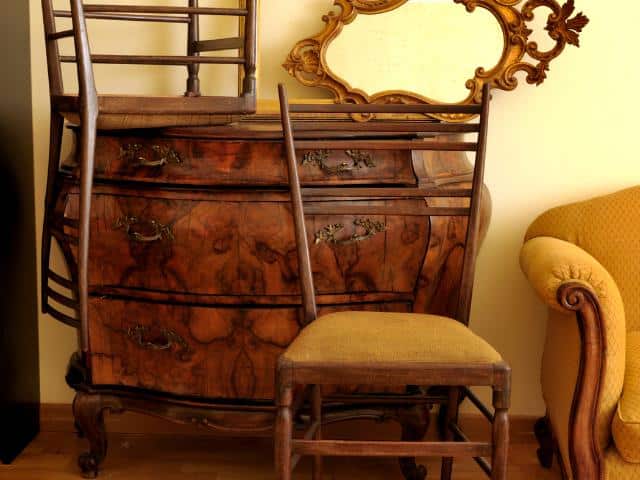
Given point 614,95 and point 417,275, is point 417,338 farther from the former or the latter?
point 614,95

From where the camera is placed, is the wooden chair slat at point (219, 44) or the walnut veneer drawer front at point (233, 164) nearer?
the walnut veneer drawer front at point (233, 164)

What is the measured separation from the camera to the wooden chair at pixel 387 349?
182cm

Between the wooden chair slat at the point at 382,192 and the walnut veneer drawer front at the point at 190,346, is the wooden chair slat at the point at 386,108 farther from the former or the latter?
the walnut veneer drawer front at the point at 190,346

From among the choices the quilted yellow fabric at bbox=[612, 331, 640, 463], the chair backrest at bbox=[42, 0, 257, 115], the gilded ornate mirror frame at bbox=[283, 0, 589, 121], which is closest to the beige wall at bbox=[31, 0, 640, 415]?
the gilded ornate mirror frame at bbox=[283, 0, 589, 121]

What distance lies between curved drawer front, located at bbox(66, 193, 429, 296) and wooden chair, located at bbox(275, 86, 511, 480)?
4.4 inches

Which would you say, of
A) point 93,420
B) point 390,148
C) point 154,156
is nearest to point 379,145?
point 390,148

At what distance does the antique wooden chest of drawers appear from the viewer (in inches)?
91.5

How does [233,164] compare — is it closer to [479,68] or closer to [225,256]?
[225,256]

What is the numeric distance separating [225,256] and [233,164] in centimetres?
25

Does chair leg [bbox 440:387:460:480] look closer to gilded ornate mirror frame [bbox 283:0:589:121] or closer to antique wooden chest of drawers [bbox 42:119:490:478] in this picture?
antique wooden chest of drawers [bbox 42:119:490:478]

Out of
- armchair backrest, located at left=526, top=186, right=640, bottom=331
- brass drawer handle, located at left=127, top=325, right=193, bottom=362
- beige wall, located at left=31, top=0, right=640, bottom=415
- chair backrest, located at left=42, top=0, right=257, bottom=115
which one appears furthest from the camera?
beige wall, located at left=31, top=0, right=640, bottom=415

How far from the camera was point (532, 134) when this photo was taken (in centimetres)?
290

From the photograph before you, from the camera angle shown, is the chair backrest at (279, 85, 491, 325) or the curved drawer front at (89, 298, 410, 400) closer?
the chair backrest at (279, 85, 491, 325)

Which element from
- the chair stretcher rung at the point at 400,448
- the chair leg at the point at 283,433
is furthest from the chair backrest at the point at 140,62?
the chair stretcher rung at the point at 400,448
